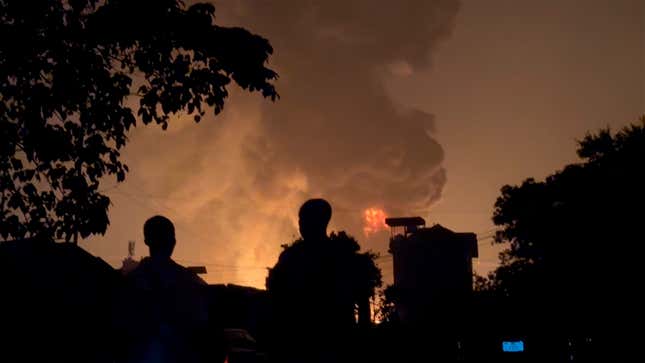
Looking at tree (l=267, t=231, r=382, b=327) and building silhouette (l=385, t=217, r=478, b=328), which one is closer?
tree (l=267, t=231, r=382, b=327)

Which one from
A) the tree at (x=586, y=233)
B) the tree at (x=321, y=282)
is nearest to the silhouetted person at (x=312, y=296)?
the tree at (x=321, y=282)

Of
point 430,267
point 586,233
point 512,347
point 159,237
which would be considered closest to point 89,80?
point 159,237

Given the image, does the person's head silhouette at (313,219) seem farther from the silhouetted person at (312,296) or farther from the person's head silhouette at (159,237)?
the person's head silhouette at (159,237)

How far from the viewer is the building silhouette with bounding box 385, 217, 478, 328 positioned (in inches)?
2960

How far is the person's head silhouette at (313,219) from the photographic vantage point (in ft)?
13.5

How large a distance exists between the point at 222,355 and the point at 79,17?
193 inches

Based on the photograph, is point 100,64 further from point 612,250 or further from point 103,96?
point 612,250

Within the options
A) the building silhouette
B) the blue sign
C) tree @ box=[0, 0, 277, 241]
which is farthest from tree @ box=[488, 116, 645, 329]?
tree @ box=[0, 0, 277, 241]

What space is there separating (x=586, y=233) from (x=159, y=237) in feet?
126

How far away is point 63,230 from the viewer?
8242mm

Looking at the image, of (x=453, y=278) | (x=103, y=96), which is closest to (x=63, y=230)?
(x=103, y=96)

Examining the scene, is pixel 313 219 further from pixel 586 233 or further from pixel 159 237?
pixel 586 233

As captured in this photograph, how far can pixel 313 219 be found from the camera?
4.14 meters

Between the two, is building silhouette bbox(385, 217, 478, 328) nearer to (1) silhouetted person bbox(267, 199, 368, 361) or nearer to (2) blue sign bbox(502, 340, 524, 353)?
(2) blue sign bbox(502, 340, 524, 353)
